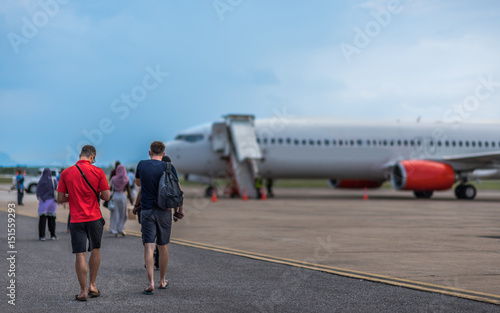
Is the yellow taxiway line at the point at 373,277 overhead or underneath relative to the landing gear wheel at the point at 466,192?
underneath

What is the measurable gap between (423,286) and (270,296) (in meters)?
1.89

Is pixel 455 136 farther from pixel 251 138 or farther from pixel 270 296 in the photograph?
pixel 270 296

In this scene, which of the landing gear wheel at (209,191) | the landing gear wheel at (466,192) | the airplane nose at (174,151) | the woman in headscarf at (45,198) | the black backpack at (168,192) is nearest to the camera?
the black backpack at (168,192)

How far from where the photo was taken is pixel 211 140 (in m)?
29.1

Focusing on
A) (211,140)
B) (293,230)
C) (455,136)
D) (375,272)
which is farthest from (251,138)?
(375,272)

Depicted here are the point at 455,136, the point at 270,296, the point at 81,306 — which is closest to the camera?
the point at 81,306

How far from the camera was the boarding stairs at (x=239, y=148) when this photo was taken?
92.5 feet

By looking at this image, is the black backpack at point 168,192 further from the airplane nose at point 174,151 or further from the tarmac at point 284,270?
the airplane nose at point 174,151

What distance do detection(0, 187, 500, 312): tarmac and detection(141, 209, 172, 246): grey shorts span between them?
0.61 meters

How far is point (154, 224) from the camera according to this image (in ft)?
22.9

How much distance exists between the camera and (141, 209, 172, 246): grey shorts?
273 inches

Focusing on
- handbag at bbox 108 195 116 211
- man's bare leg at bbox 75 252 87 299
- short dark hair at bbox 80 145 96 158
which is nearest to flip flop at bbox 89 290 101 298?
man's bare leg at bbox 75 252 87 299

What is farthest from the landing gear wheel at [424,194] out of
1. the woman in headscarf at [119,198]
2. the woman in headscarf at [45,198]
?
the woman in headscarf at [45,198]

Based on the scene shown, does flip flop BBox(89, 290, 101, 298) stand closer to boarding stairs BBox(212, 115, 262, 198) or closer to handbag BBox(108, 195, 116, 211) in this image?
handbag BBox(108, 195, 116, 211)
